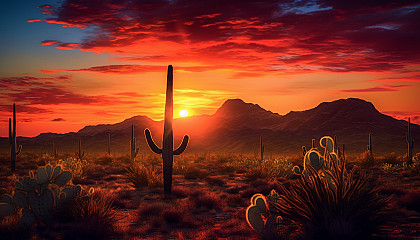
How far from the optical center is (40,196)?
31.0ft

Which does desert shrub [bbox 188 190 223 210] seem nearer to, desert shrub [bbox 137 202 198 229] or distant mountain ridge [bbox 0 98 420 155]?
desert shrub [bbox 137 202 198 229]

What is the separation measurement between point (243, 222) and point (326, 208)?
3580mm

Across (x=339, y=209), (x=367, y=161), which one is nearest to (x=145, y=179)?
(x=339, y=209)

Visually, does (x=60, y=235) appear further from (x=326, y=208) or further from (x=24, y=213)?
(x=326, y=208)

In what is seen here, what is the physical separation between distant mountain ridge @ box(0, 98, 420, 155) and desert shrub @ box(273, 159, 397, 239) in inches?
3033

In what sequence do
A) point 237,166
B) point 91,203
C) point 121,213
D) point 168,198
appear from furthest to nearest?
point 237,166 < point 168,198 < point 121,213 < point 91,203

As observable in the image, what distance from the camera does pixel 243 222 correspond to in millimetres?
10391

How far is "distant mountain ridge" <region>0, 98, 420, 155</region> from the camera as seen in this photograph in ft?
316

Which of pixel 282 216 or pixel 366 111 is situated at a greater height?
pixel 366 111

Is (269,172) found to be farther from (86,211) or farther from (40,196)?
(40,196)

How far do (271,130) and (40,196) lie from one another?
110 metres

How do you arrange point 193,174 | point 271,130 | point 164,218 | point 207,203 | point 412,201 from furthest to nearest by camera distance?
point 271,130 → point 193,174 → point 207,203 → point 412,201 → point 164,218

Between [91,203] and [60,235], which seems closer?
[60,235]

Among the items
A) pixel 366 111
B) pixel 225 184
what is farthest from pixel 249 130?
pixel 225 184
